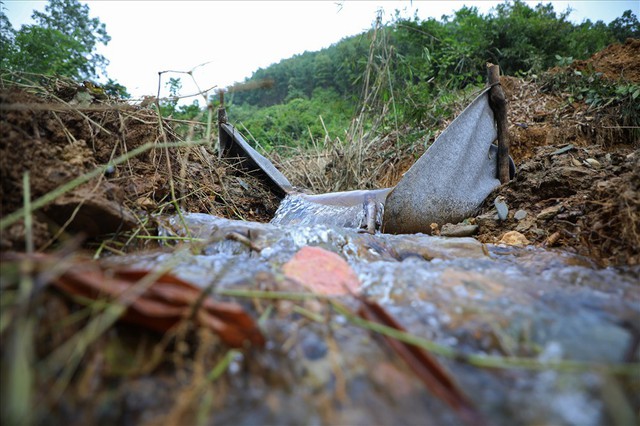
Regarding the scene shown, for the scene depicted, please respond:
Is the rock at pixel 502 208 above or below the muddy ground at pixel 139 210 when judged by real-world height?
below

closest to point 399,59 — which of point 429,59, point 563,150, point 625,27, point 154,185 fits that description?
point 429,59

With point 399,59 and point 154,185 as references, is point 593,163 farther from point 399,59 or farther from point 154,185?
point 154,185

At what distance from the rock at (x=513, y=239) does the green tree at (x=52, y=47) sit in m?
7.05

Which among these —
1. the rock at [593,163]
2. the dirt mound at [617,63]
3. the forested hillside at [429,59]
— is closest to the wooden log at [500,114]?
the rock at [593,163]

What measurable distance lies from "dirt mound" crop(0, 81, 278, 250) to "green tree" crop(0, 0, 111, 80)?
4.82 m

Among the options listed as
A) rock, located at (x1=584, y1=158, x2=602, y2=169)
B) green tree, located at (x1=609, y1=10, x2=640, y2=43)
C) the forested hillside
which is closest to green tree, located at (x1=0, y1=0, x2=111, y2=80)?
the forested hillside

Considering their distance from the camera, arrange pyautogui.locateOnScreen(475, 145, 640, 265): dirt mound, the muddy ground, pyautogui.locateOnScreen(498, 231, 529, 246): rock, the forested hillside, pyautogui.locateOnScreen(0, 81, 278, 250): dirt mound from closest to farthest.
Result: the muddy ground → pyautogui.locateOnScreen(0, 81, 278, 250): dirt mound → pyautogui.locateOnScreen(475, 145, 640, 265): dirt mound → pyautogui.locateOnScreen(498, 231, 529, 246): rock → the forested hillside

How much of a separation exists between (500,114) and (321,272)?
272cm

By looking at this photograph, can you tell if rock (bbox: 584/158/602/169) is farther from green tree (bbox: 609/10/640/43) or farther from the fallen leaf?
green tree (bbox: 609/10/640/43)

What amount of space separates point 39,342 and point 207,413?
0.36 meters

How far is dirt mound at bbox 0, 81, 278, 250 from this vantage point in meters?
1.23

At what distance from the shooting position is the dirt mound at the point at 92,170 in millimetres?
1230

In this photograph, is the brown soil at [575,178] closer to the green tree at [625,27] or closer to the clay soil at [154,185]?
the clay soil at [154,185]

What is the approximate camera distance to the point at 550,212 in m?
2.24
